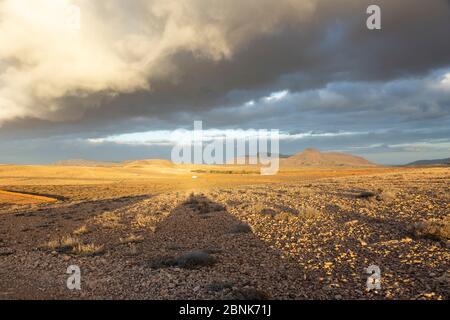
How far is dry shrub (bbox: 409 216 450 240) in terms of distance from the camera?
12.4m

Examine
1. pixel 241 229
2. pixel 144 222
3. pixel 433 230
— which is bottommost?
pixel 144 222

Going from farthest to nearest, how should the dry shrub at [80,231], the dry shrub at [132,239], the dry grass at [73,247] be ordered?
the dry shrub at [80,231], the dry shrub at [132,239], the dry grass at [73,247]

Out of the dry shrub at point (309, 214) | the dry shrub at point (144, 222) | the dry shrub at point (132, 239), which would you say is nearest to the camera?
the dry shrub at point (132, 239)

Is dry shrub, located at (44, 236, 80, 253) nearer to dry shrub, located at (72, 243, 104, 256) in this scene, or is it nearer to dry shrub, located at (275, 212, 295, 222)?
dry shrub, located at (72, 243, 104, 256)

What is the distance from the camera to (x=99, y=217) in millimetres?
23609

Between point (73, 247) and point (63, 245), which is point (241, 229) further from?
point (63, 245)

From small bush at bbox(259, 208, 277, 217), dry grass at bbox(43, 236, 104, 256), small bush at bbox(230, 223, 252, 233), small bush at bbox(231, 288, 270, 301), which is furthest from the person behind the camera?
A: small bush at bbox(259, 208, 277, 217)

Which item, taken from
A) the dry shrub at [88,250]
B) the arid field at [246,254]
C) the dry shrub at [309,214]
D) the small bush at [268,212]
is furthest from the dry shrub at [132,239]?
the dry shrub at [309,214]

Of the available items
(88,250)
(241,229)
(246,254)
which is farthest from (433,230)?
(88,250)

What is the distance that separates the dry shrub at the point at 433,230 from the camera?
12.4 meters

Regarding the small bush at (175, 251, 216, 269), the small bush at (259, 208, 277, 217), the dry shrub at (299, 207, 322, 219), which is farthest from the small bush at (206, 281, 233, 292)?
the small bush at (259, 208, 277, 217)

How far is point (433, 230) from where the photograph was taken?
41.1 ft

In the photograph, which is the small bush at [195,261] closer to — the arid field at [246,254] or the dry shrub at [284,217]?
the arid field at [246,254]

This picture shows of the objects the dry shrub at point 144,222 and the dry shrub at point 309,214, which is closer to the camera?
the dry shrub at point 309,214
